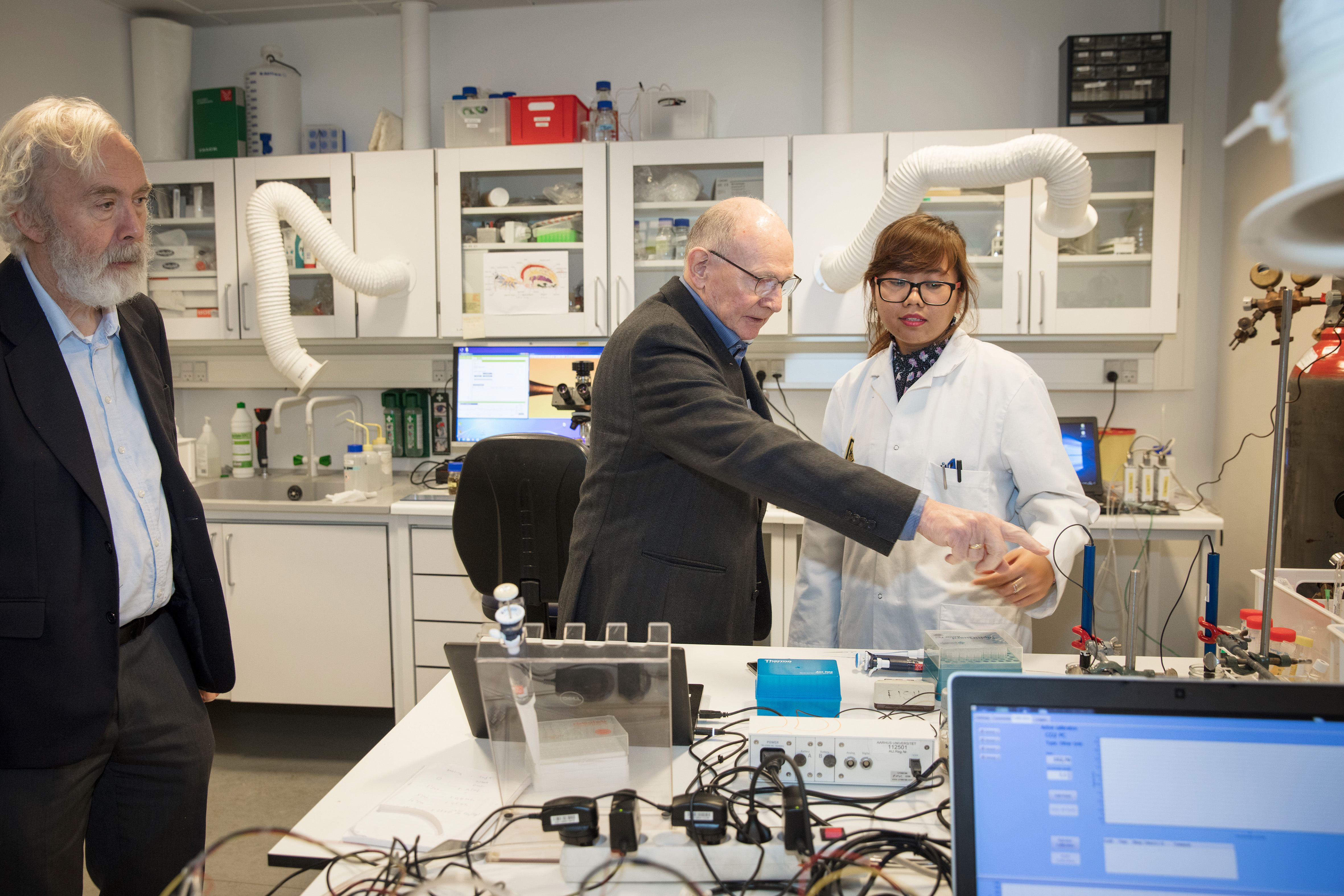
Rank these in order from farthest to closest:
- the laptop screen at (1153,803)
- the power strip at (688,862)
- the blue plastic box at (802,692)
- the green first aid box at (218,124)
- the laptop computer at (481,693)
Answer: the green first aid box at (218,124)
the blue plastic box at (802,692)
the laptop computer at (481,693)
the power strip at (688,862)
the laptop screen at (1153,803)

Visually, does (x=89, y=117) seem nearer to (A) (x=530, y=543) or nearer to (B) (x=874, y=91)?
(A) (x=530, y=543)

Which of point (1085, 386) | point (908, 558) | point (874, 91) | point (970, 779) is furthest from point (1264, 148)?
point (970, 779)

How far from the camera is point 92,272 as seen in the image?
1295 mm

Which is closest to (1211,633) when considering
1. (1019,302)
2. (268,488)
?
(1019,302)

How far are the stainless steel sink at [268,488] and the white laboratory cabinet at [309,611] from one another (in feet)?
1.08

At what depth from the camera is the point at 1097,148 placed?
2.71 m

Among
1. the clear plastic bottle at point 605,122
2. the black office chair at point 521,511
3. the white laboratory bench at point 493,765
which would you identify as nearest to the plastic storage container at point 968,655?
the white laboratory bench at point 493,765

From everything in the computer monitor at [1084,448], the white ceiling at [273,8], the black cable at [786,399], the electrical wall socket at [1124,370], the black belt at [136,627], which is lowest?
the black belt at [136,627]

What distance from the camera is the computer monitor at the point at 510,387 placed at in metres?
3.08

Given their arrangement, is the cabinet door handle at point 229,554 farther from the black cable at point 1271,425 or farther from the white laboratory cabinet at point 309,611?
the black cable at point 1271,425

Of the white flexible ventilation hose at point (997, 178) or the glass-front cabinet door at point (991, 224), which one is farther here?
the glass-front cabinet door at point (991, 224)

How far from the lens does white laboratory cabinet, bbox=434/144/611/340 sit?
9.63ft

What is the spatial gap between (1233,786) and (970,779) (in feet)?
0.71

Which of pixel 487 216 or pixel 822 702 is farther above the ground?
pixel 487 216
